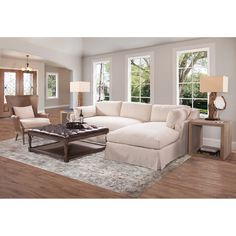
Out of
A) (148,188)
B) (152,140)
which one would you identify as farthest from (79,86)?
(148,188)

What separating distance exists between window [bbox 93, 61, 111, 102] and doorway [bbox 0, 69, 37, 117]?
4.02 metres

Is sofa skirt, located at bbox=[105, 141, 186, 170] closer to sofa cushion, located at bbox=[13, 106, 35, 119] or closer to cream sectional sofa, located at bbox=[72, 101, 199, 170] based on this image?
cream sectional sofa, located at bbox=[72, 101, 199, 170]

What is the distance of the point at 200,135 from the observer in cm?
453

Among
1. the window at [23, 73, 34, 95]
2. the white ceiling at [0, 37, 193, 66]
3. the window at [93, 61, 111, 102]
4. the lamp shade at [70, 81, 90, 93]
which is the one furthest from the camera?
the window at [23, 73, 34, 95]

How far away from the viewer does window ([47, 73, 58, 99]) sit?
41.0 feet

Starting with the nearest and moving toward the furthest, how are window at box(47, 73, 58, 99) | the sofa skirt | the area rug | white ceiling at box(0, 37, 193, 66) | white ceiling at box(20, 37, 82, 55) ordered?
the area rug → the sofa skirt → white ceiling at box(0, 37, 193, 66) → white ceiling at box(20, 37, 82, 55) → window at box(47, 73, 58, 99)

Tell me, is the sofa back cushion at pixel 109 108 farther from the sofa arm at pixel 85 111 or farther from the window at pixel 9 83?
the window at pixel 9 83

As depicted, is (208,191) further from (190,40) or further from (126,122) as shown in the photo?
(190,40)

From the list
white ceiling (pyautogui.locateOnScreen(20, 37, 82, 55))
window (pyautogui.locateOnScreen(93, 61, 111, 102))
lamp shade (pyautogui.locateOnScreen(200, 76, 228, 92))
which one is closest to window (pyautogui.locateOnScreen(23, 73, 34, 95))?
white ceiling (pyautogui.locateOnScreen(20, 37, 82, 55))
